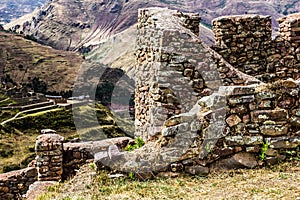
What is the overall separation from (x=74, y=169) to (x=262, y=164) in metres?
6.21

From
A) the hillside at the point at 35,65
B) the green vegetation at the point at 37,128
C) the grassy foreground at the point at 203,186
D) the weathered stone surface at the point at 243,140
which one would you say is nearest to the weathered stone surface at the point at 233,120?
the weathered stone surface at the point at 243,140

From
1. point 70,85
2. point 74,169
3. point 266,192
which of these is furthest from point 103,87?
point 266,192

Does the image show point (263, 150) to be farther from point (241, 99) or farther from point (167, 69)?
point (167, 69)

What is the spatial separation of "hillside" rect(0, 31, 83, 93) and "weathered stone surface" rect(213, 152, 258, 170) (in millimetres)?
106764

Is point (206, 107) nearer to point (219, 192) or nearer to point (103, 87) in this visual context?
point (219, 192)

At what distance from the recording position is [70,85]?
12300 centimetres

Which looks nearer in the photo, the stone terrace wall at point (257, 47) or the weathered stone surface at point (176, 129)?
the weathered stone surface at point (176, 129)

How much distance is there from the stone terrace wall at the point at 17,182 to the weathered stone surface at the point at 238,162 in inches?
295

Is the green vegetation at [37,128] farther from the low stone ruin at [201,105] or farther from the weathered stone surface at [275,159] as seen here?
the weathered stone surface at [275,159]

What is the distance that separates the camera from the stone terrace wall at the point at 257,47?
36.6ft

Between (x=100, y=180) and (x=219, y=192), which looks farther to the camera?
(x=100, y=180)

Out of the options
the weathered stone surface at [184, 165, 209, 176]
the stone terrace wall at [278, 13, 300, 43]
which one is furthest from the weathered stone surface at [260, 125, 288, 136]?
the stone terrace wall at [278, 13, 300, 43]

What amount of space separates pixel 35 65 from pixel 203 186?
5215 inches

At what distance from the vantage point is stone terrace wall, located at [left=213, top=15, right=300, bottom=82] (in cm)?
1115
